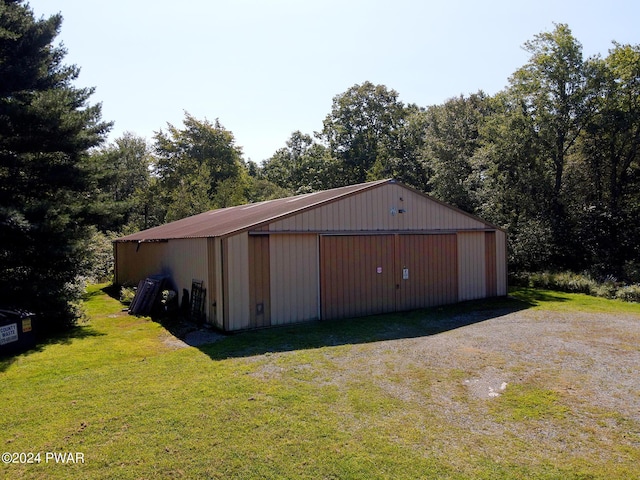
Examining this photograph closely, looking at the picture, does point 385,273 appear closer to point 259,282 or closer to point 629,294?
point 259,282

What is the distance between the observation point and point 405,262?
39.0 feet

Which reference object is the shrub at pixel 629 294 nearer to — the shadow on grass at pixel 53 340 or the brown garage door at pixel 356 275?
the brown garage door at pixel 356 275

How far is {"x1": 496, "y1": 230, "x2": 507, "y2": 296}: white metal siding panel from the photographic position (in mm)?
13961

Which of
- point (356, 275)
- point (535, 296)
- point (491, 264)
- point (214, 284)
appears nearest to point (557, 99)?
point (535, 296)

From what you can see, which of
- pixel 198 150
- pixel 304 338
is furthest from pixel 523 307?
pixel 198 150

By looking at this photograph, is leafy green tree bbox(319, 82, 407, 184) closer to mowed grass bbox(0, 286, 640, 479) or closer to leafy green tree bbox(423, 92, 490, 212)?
leafy green tree bbox(423, 92, 490, 212)

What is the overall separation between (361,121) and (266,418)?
34.7 meters

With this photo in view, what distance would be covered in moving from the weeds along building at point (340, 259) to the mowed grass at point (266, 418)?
1805 mm

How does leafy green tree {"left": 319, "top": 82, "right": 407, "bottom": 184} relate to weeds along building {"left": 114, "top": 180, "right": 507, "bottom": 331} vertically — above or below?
above

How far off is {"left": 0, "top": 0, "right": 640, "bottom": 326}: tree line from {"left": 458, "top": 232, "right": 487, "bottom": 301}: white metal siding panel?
688 centimetres

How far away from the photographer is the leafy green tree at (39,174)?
945 centimetres

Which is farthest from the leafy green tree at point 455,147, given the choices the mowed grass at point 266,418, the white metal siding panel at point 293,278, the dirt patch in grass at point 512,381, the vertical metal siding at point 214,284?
the mowed grass at point 266,418

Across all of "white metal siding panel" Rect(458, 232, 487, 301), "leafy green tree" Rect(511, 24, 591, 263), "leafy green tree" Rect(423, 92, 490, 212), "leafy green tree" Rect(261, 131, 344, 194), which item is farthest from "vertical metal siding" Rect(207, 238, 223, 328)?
"leafy green tree" Rect(261, 131, 344, 194)

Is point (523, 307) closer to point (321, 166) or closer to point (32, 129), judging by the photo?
point (32, 129)
